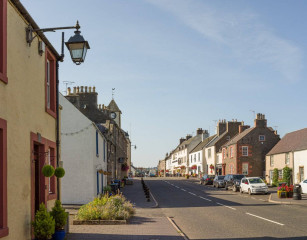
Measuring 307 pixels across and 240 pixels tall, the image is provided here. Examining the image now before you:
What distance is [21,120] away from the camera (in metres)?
9.83

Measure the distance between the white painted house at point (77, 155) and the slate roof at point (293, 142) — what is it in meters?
26.4

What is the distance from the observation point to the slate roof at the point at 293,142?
4591cm

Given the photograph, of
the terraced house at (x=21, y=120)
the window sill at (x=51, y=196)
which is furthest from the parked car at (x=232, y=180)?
the terraced house at (x=21, y=120)

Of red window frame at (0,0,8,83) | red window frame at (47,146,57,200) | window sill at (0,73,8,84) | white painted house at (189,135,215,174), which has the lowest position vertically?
white painted house at (189,135,215,174)

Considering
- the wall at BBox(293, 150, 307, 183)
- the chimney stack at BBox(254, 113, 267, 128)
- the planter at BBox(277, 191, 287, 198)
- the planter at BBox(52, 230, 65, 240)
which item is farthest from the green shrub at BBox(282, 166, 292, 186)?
the planter at BBox(52, 230, 65, 240)

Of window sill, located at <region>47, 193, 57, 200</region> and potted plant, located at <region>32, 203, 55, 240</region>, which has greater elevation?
window sill, located at <region>47, 193, 57, 200</region>

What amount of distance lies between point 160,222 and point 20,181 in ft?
26.7

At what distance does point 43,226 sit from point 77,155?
51.5 ft

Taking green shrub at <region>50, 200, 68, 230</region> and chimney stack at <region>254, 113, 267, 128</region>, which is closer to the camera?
green shrub at <region>50, 200, 68, 230</region>

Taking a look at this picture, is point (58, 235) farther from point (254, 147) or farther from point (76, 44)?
point (254, 147)

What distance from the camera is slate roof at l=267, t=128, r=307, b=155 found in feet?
151

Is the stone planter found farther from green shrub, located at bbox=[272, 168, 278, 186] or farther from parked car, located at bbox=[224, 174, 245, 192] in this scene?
green shrub, located at bbox=[272, 168, 278, 186]

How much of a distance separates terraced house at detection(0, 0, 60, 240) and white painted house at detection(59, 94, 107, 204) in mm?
12625

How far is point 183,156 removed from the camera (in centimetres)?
11112
